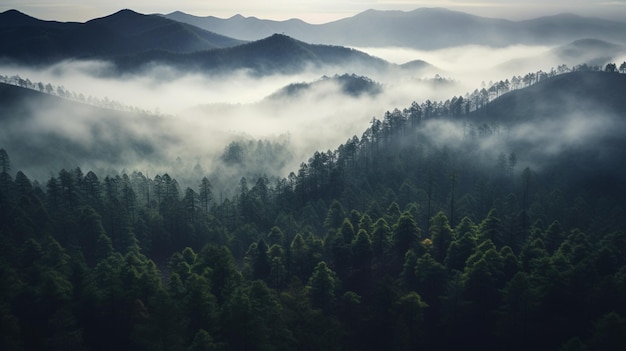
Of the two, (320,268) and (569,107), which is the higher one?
(569,107)

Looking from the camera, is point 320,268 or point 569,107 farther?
point 569,107

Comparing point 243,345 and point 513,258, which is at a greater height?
point 513,258

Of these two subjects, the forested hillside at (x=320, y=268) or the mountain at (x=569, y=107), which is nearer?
the forested hillside at (x=320, y=268)

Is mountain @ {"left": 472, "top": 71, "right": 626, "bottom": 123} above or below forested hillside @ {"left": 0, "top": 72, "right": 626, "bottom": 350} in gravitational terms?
above

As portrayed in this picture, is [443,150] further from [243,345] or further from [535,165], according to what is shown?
[243,345]

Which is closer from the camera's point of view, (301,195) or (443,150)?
(301,195)

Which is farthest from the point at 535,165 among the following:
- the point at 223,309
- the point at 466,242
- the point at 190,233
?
the point at 223,309

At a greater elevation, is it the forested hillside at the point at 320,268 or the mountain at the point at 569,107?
the mountain at the point at 569,107

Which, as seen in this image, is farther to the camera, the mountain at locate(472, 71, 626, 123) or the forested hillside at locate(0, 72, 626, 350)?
the mountain at locate(472, 71, 626, 123)
